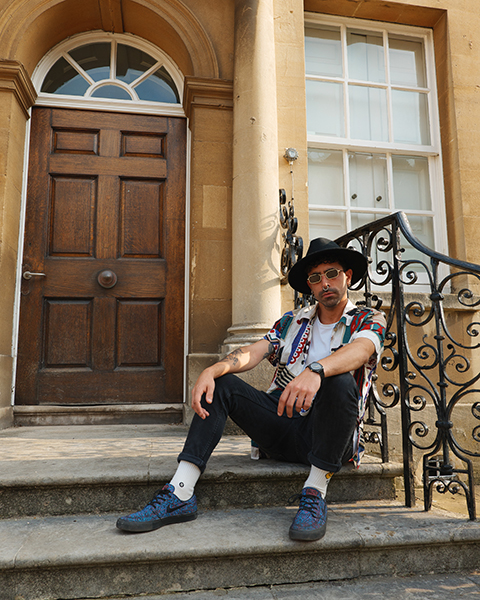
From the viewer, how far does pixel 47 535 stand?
2025 millimetres

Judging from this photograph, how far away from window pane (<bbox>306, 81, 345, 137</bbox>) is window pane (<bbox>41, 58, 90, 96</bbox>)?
85.3 inches

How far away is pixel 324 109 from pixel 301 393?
3611 mm

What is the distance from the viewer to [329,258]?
2541mm

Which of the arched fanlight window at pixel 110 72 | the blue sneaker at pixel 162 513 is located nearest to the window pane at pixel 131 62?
the arched fanlight window at pixel 110 72

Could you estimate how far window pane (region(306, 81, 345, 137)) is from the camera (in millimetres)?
4742

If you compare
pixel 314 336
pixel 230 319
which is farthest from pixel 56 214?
pixel 314 336

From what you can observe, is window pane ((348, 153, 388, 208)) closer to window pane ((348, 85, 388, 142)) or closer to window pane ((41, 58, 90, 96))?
window pane ((348, 85, 388, 142))

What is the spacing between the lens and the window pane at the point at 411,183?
4836mm

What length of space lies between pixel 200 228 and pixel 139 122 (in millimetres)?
1253

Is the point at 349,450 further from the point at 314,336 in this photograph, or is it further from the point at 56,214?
the point at 56,214

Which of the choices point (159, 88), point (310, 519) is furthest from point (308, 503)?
point (159, 88)

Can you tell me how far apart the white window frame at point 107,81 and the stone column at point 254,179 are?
0.76 m

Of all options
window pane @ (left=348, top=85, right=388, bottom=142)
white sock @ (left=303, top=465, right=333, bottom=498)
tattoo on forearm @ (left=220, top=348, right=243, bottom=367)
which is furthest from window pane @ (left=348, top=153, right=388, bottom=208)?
white sock @ (left=303, top=465, right=333, bottom=498)

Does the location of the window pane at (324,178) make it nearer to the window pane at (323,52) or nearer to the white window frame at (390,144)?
the white window frame at (390,144)
